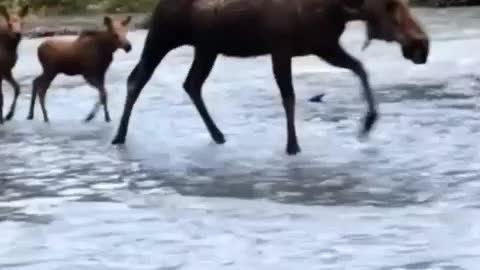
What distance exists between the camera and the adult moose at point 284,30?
1012 cm

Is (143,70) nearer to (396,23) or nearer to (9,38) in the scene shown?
(396,23)

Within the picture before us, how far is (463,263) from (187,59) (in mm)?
13699

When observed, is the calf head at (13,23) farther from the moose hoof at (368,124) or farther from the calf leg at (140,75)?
the moose hoof at (368,124)

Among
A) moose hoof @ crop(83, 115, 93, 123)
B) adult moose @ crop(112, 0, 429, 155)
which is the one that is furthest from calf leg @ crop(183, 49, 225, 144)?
moose hoof @ crop(83, 115, 93, 123)

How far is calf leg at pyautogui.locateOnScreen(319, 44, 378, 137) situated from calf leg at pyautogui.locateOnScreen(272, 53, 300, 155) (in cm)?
33

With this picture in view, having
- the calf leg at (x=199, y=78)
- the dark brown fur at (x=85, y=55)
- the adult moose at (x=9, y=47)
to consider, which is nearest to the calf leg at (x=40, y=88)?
the dark brown fur at (x=85, y=55)

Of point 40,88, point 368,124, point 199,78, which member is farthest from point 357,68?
point 40,88

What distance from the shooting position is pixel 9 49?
45.7 feet

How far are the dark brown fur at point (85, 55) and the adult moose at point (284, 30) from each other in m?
2.40

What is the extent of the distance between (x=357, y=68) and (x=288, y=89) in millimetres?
628

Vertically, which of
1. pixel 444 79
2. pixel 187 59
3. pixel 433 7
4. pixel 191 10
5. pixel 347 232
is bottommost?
pixel 433 7

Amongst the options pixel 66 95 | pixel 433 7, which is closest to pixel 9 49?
pixel 66 95

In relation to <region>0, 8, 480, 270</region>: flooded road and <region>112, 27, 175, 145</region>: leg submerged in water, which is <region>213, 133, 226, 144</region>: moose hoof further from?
<region>112, 27, 175, 145</region>: leg submerged in water

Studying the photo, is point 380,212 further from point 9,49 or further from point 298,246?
point 9,49
